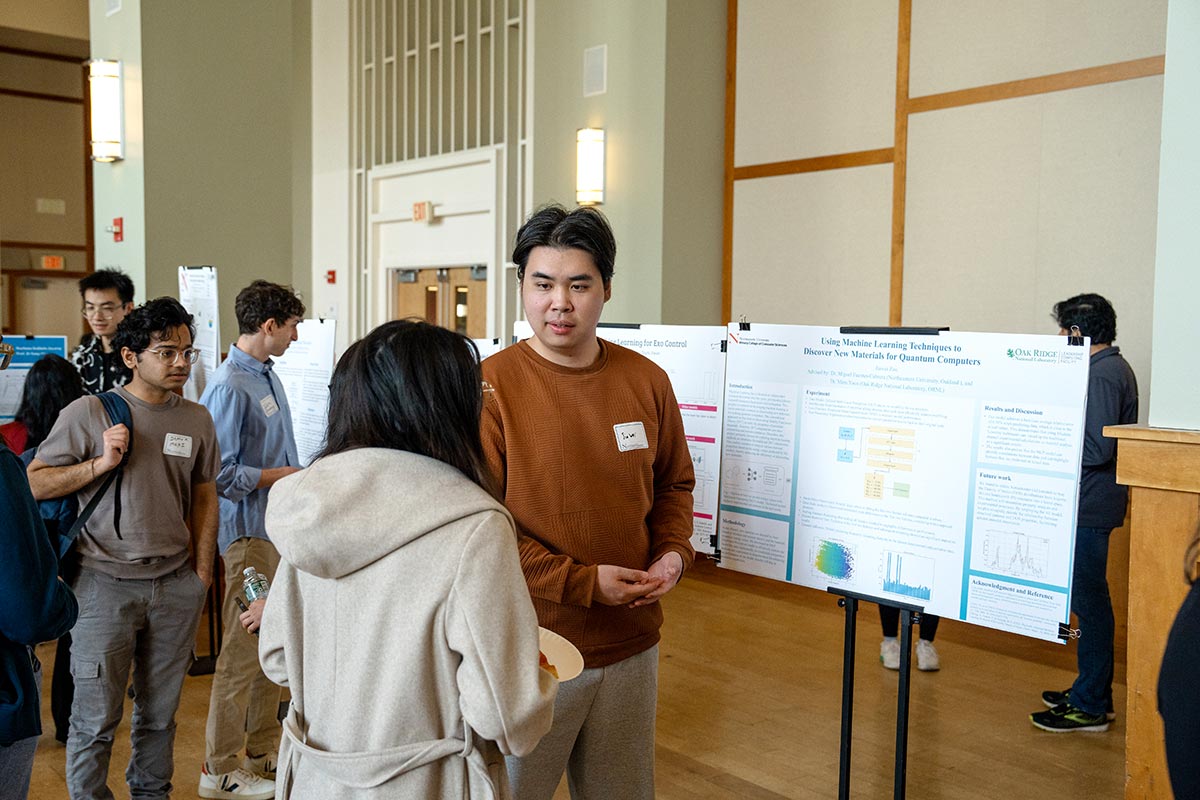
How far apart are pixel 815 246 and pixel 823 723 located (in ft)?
10.7

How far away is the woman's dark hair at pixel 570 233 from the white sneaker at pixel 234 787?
2.16 meters

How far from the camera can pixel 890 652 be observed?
5051mm

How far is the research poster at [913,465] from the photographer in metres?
2.29

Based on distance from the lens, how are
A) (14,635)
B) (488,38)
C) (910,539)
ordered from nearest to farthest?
(14,635), (910,539), (488,38)

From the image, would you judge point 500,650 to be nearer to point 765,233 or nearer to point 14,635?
point 14,635

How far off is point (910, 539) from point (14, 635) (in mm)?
1928

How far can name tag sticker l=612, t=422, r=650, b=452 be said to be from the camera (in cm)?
218

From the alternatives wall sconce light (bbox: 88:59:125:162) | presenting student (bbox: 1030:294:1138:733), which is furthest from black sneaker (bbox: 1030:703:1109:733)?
wall sconce light (bbox: 88:59:125:162)

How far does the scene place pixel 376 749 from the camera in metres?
1.50

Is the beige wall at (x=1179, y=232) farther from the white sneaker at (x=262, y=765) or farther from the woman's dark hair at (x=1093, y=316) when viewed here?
the white sneaker at (x=262, y=765)

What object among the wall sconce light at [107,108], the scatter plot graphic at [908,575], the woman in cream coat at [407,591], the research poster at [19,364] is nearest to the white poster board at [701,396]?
the scatter plot graphic at [908,575]

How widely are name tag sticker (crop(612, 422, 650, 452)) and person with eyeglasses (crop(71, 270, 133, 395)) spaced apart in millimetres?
3368

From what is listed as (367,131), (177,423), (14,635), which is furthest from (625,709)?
(367,131)

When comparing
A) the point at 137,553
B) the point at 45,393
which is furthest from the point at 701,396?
the point at 45,393
